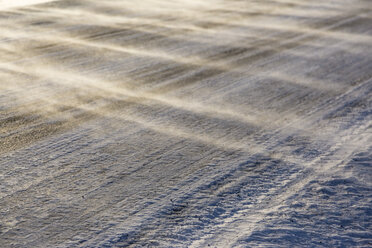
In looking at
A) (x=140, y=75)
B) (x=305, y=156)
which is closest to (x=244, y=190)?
(x=305, y=156)

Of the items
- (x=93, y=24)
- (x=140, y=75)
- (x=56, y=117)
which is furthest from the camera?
(x=93, y=24)

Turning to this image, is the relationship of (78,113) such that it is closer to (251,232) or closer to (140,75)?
(140,75)

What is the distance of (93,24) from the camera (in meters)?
9.39

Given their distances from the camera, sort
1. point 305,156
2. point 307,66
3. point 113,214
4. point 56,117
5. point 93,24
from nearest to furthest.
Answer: point 113,214 → point 305,156 → point 56,117 → point 307,66 → point 93,24

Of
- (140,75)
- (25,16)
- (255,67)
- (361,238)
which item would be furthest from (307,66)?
(25,16)

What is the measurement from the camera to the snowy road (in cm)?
377

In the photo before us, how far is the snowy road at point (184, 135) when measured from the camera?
3771mm

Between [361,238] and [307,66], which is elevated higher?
[307,66]

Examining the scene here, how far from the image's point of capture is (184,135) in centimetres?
519

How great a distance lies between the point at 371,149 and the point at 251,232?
1.83 m

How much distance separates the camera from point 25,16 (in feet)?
32.3

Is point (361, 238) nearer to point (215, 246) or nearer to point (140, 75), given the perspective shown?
point (215, 246)

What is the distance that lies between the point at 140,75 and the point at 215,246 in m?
3.69

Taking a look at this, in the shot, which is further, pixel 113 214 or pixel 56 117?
pixel 56 117
